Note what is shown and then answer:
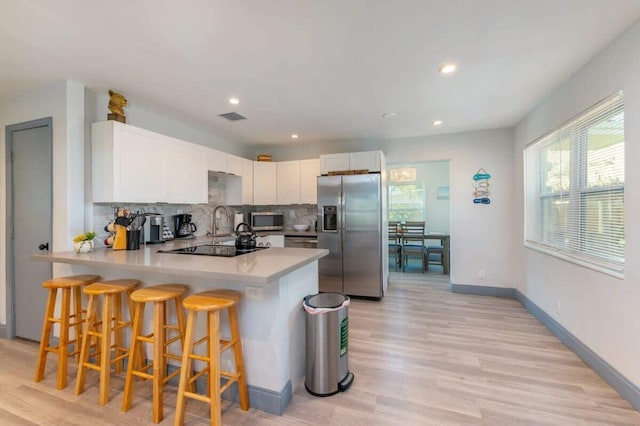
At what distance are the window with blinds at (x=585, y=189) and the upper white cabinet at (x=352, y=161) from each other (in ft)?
6.39

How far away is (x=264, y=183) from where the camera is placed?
15.8ft

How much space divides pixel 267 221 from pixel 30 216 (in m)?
2.83

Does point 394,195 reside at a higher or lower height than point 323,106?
lower

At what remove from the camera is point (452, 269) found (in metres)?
4.37

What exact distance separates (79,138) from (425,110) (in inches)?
142

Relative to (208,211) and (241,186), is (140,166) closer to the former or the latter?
(208,211)

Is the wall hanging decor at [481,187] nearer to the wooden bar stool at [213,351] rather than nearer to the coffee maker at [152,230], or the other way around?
the wooden bar stool at [213,351]

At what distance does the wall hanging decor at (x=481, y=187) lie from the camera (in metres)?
4.13

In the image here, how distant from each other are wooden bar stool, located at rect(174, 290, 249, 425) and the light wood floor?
0.67ft

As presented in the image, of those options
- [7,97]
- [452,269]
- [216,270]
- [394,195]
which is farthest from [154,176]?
[394,195]

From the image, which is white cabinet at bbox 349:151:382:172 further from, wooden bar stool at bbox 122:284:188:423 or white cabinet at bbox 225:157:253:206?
wooden bar stool at bbox 122:284:188:423

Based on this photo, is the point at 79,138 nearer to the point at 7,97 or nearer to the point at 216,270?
the point at 7,97

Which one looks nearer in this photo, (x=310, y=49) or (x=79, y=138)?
(x=310, y=49)

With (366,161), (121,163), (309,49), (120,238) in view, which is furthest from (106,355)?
(366,161)
